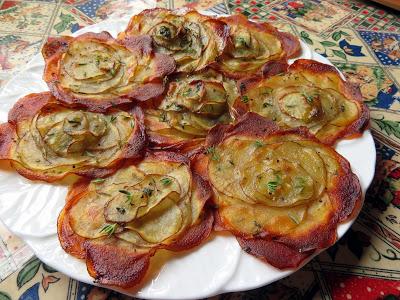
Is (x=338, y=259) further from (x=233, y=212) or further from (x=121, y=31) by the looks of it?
(x=121, y=31)

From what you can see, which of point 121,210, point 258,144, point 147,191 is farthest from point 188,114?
point 121,210

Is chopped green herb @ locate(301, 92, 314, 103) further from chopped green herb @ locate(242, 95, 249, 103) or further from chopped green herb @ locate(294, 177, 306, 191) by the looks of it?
chopped green herb @ locate(294, 177, 306, 191)

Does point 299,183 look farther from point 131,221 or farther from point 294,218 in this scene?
point 131,221

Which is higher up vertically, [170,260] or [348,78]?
[170,260]

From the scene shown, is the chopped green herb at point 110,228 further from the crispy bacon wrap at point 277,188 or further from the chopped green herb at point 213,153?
the chopped green herb at point 213,153

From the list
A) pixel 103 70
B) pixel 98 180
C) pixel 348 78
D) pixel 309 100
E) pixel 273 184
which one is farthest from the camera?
pixel 348 78

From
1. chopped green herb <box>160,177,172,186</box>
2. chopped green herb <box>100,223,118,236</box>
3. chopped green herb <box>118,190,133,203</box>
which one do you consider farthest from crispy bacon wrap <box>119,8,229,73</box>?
chopped green herb <box>100,223,118,236</box>

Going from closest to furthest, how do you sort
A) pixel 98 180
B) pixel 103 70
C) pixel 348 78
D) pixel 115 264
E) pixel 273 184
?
pixel 115 264
pixel 273 184
pixel 98 180
pixel 103 70
pixel 348 78

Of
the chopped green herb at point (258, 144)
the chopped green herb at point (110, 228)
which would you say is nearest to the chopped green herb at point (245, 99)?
the chopped green herb at point (258, 144)
